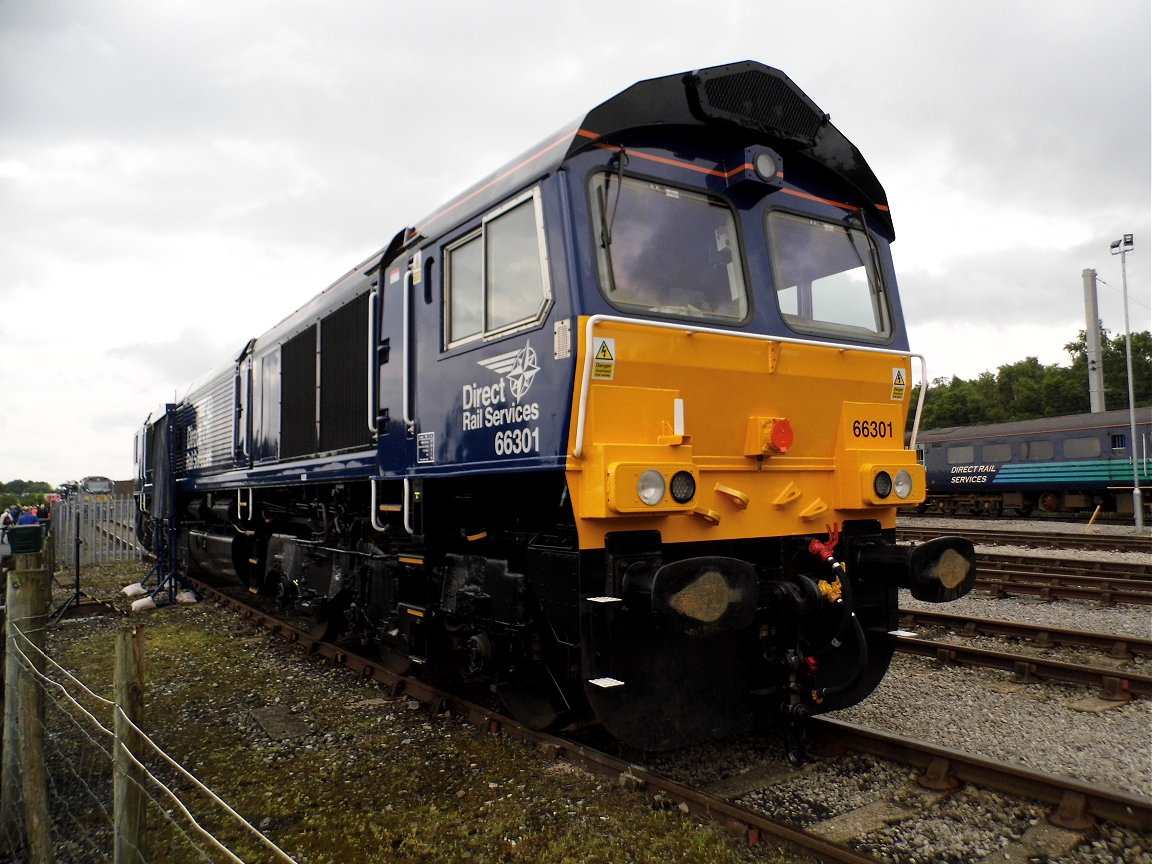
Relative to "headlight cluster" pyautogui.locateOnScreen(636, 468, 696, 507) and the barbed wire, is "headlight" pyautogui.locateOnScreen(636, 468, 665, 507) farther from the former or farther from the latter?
the barbed wire

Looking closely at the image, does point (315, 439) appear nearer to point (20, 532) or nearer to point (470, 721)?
point (470, 721)

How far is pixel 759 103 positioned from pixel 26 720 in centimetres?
517

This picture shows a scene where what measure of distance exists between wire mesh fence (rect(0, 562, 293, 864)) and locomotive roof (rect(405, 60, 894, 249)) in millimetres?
3131

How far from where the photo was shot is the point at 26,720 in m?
3.98

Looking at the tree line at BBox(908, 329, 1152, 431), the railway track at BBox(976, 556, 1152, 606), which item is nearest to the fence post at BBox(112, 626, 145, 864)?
the railway track at BBox(976, 556, 1152, 606)

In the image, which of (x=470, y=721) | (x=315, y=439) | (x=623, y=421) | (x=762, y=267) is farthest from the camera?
(x=315, y=439)

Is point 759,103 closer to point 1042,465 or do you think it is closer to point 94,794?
point 94,794

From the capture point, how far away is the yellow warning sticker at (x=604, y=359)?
4117 mm

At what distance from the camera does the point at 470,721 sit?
577 cm

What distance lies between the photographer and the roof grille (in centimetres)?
478

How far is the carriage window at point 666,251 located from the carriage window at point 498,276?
1.24 feet

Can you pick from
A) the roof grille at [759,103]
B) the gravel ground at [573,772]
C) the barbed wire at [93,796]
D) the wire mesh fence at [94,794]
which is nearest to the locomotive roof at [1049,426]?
the gravel ground at [573,772]

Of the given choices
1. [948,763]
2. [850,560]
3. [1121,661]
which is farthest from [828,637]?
[1121,661]

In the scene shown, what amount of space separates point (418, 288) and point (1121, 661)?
6696 mm
